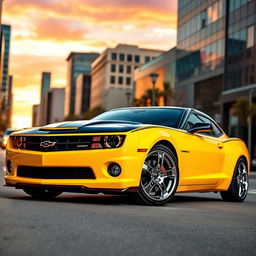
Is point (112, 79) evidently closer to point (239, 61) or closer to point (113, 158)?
point (239, 61)

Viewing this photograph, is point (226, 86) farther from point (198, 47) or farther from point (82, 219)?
point (82, 219)

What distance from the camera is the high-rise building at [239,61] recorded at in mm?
46312

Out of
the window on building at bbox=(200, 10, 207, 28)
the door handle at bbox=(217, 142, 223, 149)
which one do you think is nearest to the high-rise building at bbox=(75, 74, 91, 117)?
the window on building at bbox=(200, 10, 207, 28)

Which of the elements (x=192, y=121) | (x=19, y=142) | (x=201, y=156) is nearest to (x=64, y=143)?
(x=19, y=142)

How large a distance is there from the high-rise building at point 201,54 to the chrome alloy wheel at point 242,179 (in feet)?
143

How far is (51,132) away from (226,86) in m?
44.8

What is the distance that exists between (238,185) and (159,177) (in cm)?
242

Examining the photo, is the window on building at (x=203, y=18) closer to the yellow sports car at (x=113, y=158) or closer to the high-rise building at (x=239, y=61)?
the high-rise building at (x=239, y=61)

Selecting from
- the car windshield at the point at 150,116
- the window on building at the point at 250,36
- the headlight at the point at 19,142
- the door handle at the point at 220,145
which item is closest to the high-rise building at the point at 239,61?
the window on building at the point at 250,36

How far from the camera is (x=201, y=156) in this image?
8469 millimetres

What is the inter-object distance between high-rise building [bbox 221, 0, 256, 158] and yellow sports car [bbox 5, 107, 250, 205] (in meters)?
36.0

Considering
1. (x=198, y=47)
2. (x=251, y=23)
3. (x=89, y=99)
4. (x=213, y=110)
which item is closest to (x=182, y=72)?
(x=198, y=47)

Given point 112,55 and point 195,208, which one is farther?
point 112,55

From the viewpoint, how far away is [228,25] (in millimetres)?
51562
